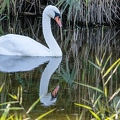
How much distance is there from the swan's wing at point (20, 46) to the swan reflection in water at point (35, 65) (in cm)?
11

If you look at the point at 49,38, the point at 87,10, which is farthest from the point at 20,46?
the point at 87,10

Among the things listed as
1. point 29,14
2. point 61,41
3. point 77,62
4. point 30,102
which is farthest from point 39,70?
point 29,14

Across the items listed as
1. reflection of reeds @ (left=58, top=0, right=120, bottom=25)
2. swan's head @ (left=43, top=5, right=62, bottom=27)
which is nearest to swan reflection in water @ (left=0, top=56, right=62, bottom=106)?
swan's head @ (left=43, top=5, right=62, bottom=27)

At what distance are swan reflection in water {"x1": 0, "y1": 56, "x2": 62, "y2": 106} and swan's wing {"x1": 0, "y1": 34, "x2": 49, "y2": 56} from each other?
113 millimetres

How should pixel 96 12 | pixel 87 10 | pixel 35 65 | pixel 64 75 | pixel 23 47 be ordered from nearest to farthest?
pixel 64 75
pixel 35 65
pixel 23 47
pixel 87 10
pixel 96 12

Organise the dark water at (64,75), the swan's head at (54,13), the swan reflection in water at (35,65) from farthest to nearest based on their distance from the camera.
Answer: the swan's head at (54,13), the swan reflection in water at (35,65), the dark water at (64,75)

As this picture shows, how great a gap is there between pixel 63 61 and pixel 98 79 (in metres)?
1.50

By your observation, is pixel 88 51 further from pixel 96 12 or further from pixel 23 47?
pixel 96 12

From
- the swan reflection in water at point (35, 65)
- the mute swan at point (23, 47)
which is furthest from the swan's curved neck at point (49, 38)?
the swan reflection in water at point (35, 65)

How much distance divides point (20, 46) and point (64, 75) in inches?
72.7

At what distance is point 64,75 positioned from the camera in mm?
7043

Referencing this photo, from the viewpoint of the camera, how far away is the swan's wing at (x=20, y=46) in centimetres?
859

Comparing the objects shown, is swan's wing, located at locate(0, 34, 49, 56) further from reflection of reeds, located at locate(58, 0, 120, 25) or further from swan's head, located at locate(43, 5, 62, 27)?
reflection of reeds, located at locate(58, 0, 120, 25)

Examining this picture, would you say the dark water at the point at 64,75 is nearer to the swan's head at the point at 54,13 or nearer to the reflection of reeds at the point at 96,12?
the swan's head at the point at 54,13
